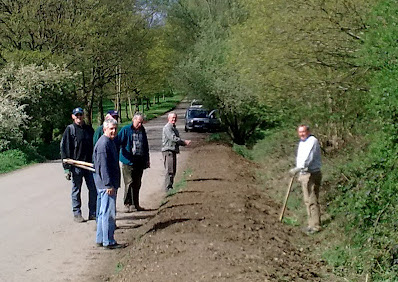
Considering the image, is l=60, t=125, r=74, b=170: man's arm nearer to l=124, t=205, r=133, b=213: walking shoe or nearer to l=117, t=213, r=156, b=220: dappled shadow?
l=117, t=213, r=156, b=220: dappled shadow

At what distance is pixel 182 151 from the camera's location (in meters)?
26.0

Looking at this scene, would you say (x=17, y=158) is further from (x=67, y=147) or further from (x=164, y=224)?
(x=164, y=224)

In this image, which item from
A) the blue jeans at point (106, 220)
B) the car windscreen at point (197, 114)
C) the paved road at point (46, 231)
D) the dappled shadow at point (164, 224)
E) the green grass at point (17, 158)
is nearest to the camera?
the paved road at point (46, 231)

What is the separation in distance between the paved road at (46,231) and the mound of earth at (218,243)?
0.69 metres

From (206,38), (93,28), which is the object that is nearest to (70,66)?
(93,28)

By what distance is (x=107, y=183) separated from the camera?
9141mm

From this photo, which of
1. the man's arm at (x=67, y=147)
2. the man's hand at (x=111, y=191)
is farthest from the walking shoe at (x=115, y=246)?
the man's arm at (x=67, y=147)

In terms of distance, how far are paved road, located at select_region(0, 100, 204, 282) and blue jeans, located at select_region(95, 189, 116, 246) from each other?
177 mm

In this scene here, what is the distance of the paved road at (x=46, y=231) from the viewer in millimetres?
8008

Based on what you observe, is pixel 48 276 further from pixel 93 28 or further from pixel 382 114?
pixel 93 28

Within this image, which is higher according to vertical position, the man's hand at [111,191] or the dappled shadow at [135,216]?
the man's hand at [111,191]

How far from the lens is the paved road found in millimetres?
8008

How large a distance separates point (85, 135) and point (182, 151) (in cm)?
1508

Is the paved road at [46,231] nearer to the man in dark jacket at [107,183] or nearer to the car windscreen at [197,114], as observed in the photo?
the man in dark jacket at [107,183]
